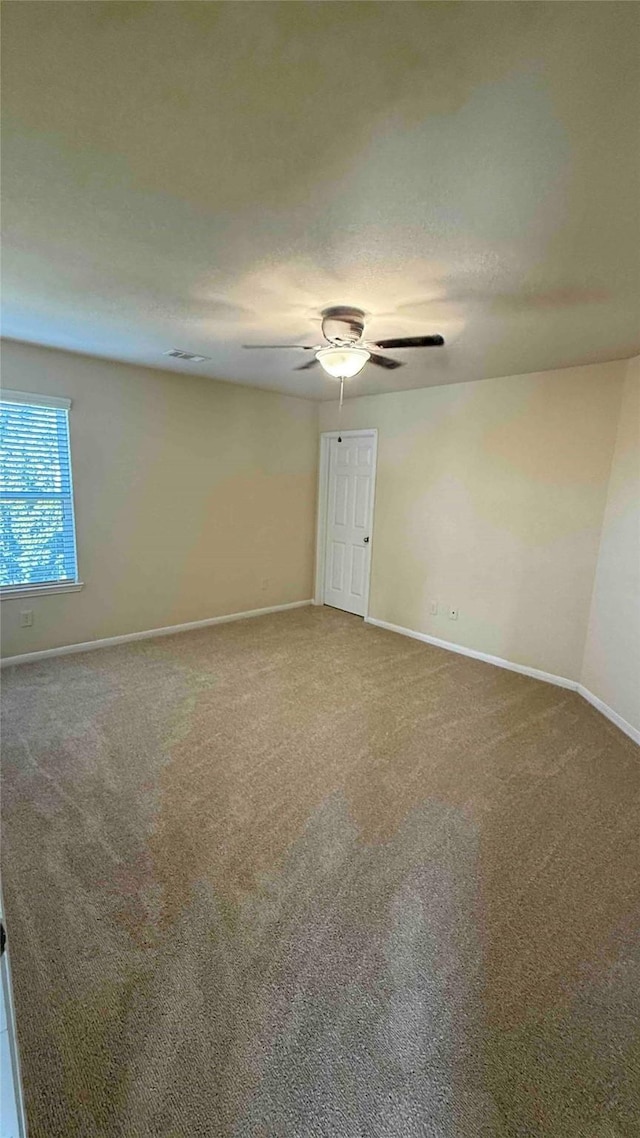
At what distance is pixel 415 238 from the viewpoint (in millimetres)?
1783

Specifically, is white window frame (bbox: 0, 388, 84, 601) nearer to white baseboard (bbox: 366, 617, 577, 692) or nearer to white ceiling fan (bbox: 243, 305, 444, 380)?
white ceiling fan (bbox: 243, 305, 444, 380)

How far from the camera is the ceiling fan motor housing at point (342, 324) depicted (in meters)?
2.55

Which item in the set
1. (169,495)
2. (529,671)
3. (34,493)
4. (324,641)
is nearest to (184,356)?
(169,495)

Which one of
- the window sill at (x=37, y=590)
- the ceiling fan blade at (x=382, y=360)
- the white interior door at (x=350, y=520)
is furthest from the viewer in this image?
the white interior door at (x=350, y=520)

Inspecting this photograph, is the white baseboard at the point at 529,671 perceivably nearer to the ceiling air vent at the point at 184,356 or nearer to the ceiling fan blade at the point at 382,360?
the ceiling fan blade at the point at 382,360

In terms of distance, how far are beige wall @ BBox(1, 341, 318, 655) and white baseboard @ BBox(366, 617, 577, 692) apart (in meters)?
1.43

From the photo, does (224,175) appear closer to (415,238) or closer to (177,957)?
(415,238)

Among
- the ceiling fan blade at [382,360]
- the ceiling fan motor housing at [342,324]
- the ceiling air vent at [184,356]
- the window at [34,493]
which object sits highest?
the ceiling air vent at [184,356]

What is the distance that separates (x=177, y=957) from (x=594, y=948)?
1469mm

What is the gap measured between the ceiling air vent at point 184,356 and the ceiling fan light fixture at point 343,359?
1.40 metres

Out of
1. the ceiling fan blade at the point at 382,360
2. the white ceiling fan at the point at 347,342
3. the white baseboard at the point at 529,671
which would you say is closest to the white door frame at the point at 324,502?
the white baseboard at the point at 529,671

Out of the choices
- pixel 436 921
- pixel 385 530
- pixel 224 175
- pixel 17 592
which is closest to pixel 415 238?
pixel 224 175

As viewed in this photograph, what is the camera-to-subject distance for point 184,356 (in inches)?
145

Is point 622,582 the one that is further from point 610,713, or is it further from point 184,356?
point 184,356
